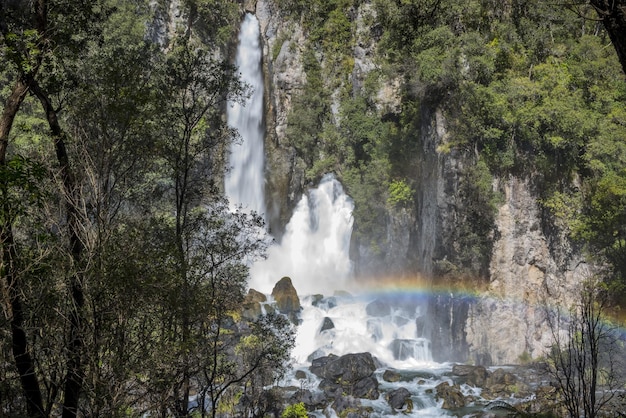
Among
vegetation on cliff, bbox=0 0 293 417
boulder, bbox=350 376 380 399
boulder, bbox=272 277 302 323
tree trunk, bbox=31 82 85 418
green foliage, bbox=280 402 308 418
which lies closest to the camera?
vegetation on cliff, bbox=0 0 293 417

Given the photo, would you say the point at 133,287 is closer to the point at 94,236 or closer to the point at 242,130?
the point at 94,236

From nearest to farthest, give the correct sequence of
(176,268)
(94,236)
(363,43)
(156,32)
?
(94,236) < (176,268) < (156,32) < (363,43)

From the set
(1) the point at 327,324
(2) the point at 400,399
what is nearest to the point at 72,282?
(2) the point at 400,399

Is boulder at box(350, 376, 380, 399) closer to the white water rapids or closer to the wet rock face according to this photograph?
the wet rock face

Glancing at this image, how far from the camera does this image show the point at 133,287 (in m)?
7.98

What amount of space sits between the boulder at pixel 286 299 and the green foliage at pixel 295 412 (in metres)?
11.7

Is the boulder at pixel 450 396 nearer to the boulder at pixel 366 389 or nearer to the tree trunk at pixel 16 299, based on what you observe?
the boulder at pixel 366 389

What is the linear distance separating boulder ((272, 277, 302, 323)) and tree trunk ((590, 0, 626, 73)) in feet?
84.8

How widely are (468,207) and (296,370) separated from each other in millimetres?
10955

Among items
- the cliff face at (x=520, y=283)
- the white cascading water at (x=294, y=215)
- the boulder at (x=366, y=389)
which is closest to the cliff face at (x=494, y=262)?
the cliff face at (x=520, y=283)

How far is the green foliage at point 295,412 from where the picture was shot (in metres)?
16.4

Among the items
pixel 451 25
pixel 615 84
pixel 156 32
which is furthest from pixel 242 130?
pixel 615 84

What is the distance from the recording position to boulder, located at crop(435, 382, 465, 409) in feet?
60.6

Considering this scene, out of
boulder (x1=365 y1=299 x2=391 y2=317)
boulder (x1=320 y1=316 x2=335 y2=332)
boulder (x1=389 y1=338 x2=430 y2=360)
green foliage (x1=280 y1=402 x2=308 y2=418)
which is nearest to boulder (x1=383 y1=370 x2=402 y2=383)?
boulder (x1=389 y1=338 x2=430 y2=360)
